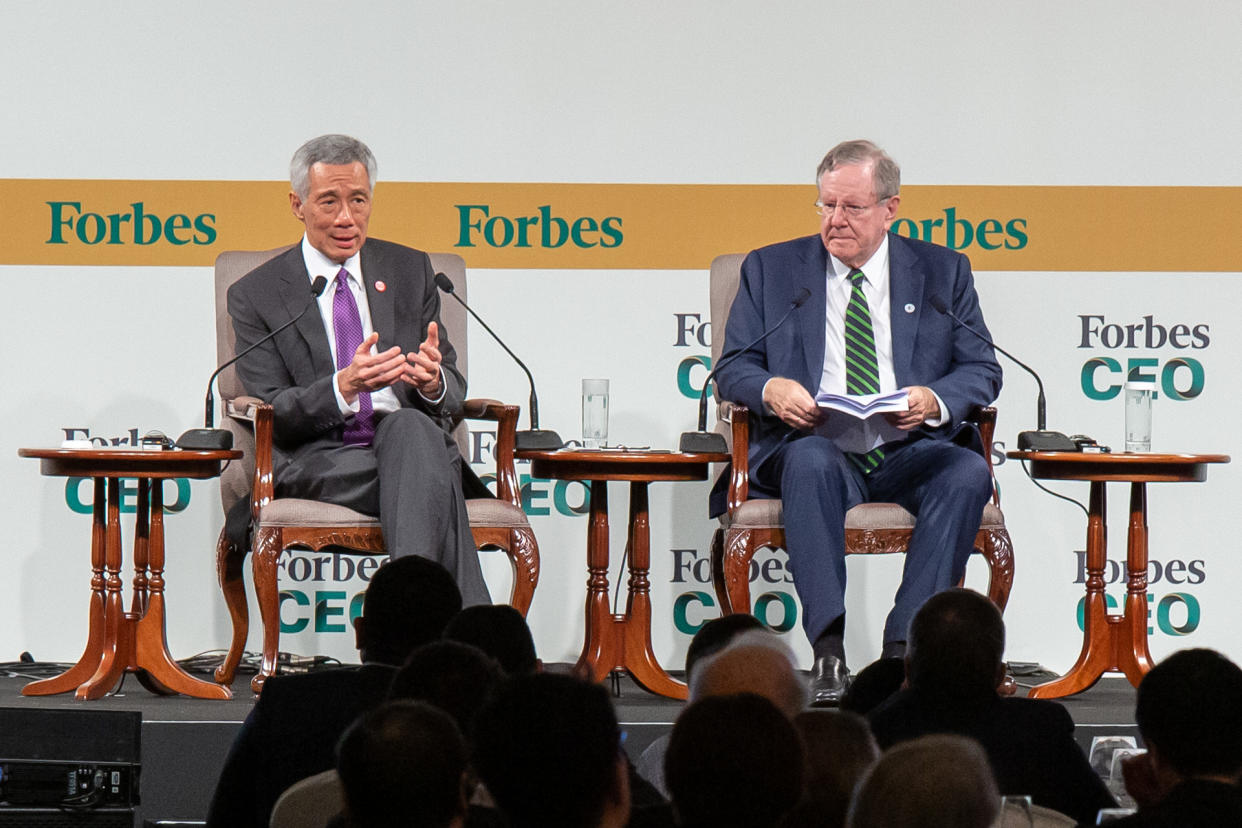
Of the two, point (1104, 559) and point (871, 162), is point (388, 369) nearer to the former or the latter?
point (871, 162)

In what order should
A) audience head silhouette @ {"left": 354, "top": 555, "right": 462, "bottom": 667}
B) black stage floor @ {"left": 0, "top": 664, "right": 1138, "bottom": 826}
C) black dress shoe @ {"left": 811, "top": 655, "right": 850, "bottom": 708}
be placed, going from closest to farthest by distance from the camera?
audience head silhouette @ {"left": 354, "top": 555, "right": 462, "bottom": 667} → black stage floor @ {"left": 0, "top": 664, "right": 1138, "bottom": 826} → black dress shoe @ {"left": 811, "top": 655, "right": 850, "bottom": 708}

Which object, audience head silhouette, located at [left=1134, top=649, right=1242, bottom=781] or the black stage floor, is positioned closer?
audience head silhouette, located at [left=1134, top=649, right=1242, bottom=781]

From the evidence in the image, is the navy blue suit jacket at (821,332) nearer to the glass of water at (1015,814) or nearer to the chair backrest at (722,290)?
the chair backrest at (722,290)

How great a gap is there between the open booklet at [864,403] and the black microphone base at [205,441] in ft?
4.67

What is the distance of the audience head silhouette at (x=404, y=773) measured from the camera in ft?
4.92

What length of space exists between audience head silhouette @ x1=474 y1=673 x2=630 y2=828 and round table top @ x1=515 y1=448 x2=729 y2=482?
2.29 metres

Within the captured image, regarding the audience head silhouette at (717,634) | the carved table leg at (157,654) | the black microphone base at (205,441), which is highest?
the black microphone base at (205,441)

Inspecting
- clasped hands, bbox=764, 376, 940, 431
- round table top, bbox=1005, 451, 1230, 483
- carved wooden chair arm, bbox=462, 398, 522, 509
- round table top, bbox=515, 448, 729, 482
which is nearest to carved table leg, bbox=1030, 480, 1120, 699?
round table top, bbox=1005, 451, 1230, 483

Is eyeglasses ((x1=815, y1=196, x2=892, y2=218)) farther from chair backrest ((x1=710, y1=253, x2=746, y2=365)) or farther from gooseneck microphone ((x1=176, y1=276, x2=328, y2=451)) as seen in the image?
gooseneck microphone ((x1=176, y1=276, x2=328, y2=451))

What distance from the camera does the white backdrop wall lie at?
4.90 meters

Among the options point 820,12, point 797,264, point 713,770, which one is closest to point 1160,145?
point 820,12

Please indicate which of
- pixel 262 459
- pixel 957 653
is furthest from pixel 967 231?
pixel 957 653

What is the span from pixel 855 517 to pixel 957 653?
1.64 metres

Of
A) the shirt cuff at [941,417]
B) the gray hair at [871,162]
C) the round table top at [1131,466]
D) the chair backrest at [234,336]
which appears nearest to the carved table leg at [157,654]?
the chair backrest at [234,336]
